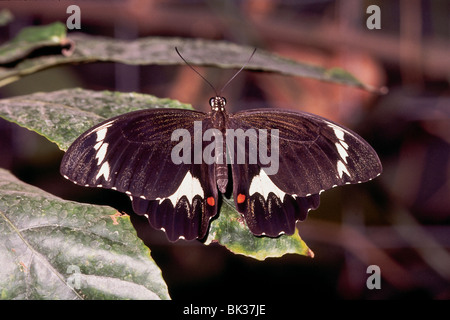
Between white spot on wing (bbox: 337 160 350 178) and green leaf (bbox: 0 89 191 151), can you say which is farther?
white spot on wing (bbox: 337 160 350 178)

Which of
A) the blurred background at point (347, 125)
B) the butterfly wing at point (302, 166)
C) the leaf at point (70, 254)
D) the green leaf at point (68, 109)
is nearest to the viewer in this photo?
the leaf at point (70, 254)

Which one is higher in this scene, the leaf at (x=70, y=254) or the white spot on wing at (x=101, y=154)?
the white spot on wing at (x=101, y=154)

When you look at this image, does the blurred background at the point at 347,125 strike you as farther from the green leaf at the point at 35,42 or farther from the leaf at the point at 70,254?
the leaf at the point at 70,254

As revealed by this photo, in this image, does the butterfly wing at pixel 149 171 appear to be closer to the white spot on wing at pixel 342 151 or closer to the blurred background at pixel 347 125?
the white spot on wing at pixel 342 151

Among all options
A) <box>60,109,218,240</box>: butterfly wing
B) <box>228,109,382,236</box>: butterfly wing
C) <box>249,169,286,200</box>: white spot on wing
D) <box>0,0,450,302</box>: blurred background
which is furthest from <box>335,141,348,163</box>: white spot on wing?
<box>0,0,450,302</box>: blurred background

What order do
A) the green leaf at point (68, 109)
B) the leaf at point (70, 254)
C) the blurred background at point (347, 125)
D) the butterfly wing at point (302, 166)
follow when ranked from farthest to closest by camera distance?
the blurred background at point (347, 125)
the butterfly wing at point (302, 166)
the green leaf at point (68, 109)
the leaf at point (70, 254)

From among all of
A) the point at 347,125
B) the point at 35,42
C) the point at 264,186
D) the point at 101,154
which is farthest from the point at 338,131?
the point at 347,125

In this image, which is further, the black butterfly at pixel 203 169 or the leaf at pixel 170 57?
the leaf at pixel 170 57

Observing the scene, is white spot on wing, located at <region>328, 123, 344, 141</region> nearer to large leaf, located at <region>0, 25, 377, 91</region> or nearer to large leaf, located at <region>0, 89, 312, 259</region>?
large leaf, located at <region>0, 25, 377, 91</region>

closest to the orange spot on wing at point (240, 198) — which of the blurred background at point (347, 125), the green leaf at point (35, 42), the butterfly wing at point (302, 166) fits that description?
the butterfly wing at point (302, 166)
